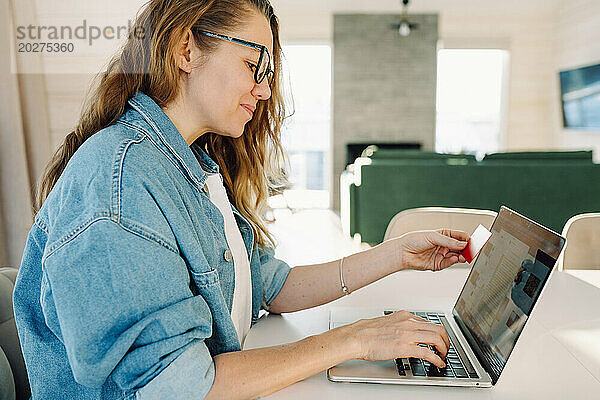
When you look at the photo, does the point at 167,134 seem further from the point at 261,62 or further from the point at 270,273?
the point at 270,273

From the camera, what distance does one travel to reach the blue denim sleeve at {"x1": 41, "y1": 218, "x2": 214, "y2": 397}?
2.22ft

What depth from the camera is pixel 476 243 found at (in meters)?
1.12

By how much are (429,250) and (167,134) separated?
0.64 meters

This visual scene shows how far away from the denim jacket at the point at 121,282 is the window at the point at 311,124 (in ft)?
23.3

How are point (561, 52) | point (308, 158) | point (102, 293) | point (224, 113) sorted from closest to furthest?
point (102, 293) < point (224, 113) < point (561, 52) < point (308, 158)

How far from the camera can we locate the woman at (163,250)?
0.68 m

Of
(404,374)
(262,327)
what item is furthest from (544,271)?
(262,327)

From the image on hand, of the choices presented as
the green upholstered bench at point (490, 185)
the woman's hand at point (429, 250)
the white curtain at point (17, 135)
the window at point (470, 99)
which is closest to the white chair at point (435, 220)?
the woman's hand at point (429, 250)

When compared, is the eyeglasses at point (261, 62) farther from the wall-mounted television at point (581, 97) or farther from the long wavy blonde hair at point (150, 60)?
the wall-mounted television at point (581, 97)

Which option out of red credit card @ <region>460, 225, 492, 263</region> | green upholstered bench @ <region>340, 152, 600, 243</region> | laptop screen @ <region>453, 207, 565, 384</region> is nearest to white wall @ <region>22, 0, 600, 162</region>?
green upholstered bench @ <region>340, 152, 600, 243</region>

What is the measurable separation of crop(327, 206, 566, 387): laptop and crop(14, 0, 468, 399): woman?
0.03 metres

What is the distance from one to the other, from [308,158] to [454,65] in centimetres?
250

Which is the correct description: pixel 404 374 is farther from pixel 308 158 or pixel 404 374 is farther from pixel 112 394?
pixel 308 158

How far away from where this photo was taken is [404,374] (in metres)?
0.83
